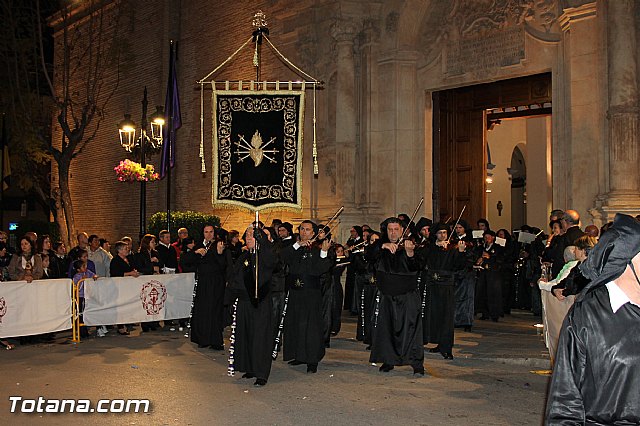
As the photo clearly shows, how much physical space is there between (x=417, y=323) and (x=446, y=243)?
1.91 metres

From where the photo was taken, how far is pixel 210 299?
12.0 m

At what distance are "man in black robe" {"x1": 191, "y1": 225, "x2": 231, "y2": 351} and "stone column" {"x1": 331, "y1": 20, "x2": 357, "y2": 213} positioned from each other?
21.2 feet

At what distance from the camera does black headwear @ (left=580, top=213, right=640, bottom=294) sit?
3.12m

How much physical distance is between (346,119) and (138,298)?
744 centimetres

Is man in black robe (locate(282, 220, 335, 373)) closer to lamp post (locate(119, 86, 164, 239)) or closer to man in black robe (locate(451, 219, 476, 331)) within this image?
man in black robe (locate(451, 219, 476, 331))

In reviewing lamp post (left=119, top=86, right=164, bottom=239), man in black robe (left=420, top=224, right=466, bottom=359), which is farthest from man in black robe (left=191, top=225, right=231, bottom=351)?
lamp post (left=119, top=86, right=164, bottom=239)

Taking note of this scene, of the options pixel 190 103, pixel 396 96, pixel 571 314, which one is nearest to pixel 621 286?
pixel 571 314

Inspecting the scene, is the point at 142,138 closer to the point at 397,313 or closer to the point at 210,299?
the point at 210,299

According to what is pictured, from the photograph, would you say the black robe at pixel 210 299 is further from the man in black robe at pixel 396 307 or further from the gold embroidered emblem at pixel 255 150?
the man in black robe at pixel 396 307

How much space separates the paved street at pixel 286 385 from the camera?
7.31 meters

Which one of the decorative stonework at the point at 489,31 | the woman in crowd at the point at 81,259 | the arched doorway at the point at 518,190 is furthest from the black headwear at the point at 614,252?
the arched doorway at the point at 518,190

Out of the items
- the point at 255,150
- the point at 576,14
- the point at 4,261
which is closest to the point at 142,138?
the point at 4,261

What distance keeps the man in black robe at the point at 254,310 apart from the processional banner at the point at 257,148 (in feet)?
4.03

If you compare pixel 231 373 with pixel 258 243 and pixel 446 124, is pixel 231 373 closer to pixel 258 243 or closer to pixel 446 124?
pixel 258 243
